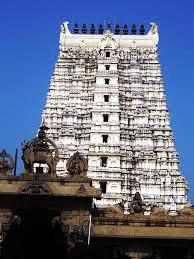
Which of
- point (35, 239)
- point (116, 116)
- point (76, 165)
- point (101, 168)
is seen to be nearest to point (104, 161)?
point (101, 168)

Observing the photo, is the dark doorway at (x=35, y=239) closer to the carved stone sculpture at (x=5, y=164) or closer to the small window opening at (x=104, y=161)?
the carved stone sculpture at (x=5, y=164)

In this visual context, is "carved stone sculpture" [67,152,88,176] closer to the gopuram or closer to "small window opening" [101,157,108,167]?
the gopuram

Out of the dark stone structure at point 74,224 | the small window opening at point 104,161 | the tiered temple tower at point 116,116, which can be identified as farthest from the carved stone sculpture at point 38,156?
the small window opening at point 104,161

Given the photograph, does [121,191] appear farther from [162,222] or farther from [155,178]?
[162,222]

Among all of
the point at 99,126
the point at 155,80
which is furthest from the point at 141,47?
the point at 99,126

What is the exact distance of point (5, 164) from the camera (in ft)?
100

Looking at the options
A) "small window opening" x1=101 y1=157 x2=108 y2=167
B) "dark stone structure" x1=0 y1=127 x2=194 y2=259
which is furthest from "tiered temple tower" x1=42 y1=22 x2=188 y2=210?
"dark stone structure" x1=0 y1=127 x2=194 y2=259

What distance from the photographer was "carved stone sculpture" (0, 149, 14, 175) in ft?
100

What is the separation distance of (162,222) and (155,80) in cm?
4498

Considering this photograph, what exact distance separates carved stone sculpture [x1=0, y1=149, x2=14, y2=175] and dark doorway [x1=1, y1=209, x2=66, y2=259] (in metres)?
2.68

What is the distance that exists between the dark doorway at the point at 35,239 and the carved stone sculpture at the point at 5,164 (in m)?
2.68

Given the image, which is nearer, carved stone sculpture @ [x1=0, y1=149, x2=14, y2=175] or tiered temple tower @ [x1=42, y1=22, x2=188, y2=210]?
carved stone sculpture @ [x1=0, y1=149, x2=14, y2=175]

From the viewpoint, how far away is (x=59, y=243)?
29.4 metres

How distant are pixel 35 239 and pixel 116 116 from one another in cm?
3669
